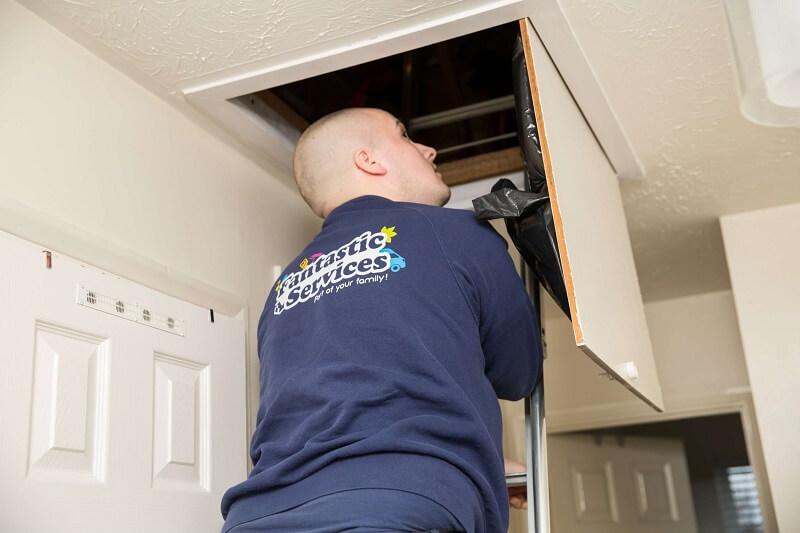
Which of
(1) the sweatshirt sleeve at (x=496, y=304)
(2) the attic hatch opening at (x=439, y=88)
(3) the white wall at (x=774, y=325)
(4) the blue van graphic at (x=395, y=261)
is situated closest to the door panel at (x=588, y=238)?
(1) the sweatshirt sleeve at (x=496, y=304)

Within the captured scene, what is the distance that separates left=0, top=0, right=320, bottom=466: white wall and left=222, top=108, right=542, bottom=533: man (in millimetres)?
289

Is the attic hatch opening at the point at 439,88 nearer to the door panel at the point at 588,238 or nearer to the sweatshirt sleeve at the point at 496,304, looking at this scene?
the door panel at the point at 588,238

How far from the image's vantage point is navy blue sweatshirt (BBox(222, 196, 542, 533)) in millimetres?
1191

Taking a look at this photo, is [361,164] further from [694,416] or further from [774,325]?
[694,416]

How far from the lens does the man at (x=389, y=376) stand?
116 centimetres

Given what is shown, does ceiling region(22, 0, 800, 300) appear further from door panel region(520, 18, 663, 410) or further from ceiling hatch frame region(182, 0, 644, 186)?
door panel region(520, 18, 663, 410)

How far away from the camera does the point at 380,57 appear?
5.62 ft

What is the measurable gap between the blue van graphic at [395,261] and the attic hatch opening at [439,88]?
0.97 metres

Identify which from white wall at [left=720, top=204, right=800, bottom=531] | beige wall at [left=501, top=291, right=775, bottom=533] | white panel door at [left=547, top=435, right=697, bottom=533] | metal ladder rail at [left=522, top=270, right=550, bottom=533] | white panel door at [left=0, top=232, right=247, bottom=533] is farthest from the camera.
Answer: white panel door at [left=547, top=435, right=697, bottom=533]

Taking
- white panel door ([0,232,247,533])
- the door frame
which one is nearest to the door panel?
white panel door ([0,232,247,533])

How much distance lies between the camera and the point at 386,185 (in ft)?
5.65

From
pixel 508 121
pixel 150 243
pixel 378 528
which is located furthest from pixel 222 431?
pixel 508 121

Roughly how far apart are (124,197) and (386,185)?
0.55 meters

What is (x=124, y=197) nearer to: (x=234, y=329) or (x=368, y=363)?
(x=234, y=329)
